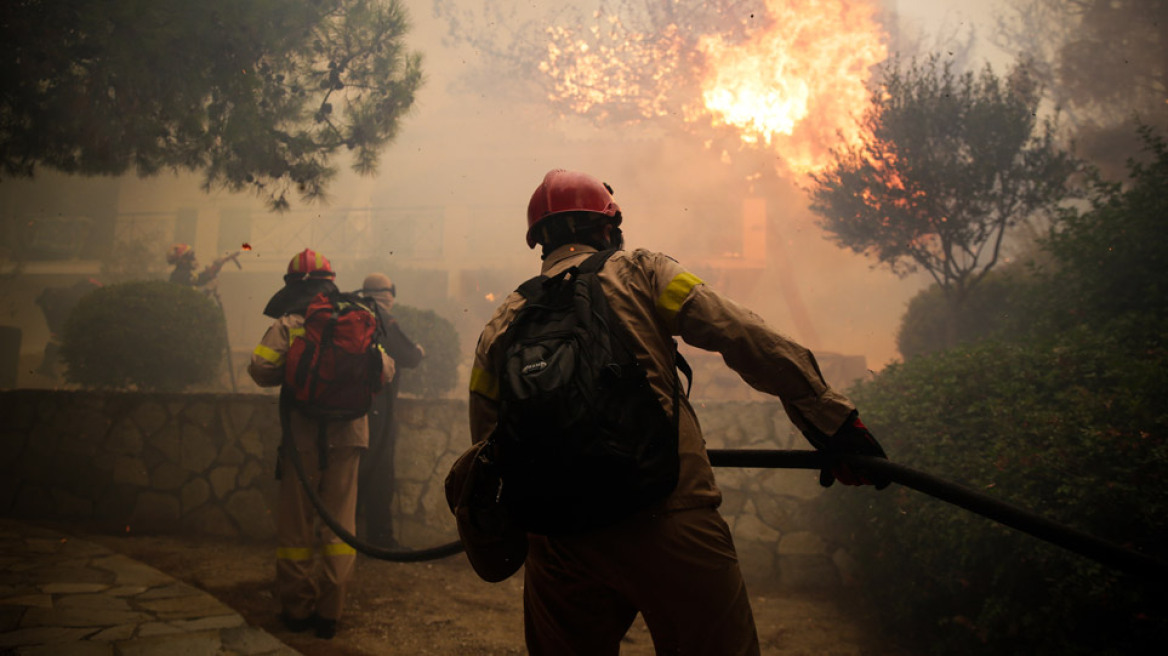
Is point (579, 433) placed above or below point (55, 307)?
below

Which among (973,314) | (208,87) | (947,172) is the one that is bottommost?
(973,314)

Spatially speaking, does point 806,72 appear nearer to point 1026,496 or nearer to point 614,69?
point 614,69

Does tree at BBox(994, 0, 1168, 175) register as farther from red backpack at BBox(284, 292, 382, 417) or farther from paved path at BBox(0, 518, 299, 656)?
paved path at BBox(0, 518, 299, 656)

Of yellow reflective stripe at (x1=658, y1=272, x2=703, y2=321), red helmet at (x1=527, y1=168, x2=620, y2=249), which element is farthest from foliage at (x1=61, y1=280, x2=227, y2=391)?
yellow reflective stripe at (x1=658, y1=272, x2=703, y2=321)

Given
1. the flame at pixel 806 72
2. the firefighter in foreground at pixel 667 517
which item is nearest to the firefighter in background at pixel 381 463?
the firefighter in foreground at pixel 667 517

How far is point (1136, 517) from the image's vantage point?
263 cm

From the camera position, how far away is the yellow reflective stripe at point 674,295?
1870 millimetres

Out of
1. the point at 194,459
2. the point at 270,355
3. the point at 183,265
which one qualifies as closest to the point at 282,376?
the point at 270,355

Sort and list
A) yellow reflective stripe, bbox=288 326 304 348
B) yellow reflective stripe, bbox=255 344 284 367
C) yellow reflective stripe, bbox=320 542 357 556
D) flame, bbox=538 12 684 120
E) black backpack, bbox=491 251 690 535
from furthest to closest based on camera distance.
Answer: flame, bbox=538 12 684 120 → yellow reflective stripe, bbox=288 326 304 348 → yellow reflective stripe, bbox=255 344 284 367 → yellow reflective stripe, bbox=320 542 357 556 → black backpack, bbox=491 251 690 535

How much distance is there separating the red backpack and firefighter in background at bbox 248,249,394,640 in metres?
0.10

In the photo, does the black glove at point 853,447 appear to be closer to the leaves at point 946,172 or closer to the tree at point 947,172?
the leaves at point 946,172

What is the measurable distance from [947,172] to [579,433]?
839 cm

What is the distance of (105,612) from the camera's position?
377 centimetres

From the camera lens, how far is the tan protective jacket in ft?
5.80
